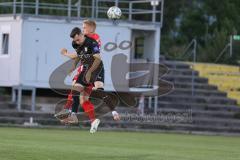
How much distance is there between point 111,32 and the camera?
38844 mm

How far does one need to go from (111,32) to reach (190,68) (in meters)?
6.66

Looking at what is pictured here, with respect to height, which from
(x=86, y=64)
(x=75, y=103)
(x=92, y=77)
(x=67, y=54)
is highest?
(x=67, y=54)

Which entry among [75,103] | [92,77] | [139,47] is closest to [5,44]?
[139,47]


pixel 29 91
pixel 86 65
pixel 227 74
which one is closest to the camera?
pixel 86 65

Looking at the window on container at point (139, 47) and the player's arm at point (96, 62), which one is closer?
the player's arm at point (96, 62)

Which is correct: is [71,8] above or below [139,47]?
above

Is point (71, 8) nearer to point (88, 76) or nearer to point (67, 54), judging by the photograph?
point (88, 76)

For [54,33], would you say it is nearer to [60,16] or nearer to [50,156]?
[60,16]

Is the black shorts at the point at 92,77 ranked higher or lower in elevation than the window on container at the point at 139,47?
lower

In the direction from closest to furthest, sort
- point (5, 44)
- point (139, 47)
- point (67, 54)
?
point (67, 54), point (5, 44), point (139, 47)

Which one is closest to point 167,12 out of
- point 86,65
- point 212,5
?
point 212,5

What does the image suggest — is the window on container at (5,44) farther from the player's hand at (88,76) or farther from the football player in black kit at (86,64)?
the player's hand at (88,76)

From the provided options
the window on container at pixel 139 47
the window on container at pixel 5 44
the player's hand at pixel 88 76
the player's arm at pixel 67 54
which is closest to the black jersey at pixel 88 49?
the player's arm at pixel 67 54

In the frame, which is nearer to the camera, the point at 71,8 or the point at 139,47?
the point at 71,8
